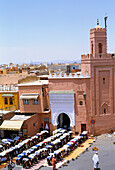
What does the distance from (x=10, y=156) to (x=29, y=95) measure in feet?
30.7

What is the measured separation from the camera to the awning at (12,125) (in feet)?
93.2

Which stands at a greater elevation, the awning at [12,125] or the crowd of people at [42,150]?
the awning at [12,125]

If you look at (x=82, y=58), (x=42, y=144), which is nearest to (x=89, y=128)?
(x=42, y=144)

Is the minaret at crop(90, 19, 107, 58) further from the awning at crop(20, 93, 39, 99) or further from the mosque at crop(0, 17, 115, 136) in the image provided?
the awning at crop(20, 93, 39, 99)

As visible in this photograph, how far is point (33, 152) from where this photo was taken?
24.8 meters

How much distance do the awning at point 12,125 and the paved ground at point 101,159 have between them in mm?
7910

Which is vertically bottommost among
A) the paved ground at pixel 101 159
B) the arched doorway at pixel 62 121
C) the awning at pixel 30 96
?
the paved ground at pixel 101 159

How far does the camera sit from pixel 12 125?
95.0 feet

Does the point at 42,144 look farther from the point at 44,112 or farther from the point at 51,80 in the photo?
the point at 51,80

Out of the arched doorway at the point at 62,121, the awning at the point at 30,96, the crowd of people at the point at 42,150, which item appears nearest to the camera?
the crowd of people at the point at 42,150

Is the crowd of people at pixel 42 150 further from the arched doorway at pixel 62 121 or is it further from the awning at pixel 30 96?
the awning at pixel 30 96

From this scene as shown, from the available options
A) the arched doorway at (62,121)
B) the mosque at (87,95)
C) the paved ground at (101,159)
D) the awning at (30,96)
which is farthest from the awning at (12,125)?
the paved ground at (101,159)

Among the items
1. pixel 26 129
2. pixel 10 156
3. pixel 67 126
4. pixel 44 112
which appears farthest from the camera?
pixel 67 126

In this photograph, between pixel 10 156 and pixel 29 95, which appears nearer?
pixel 10 156
